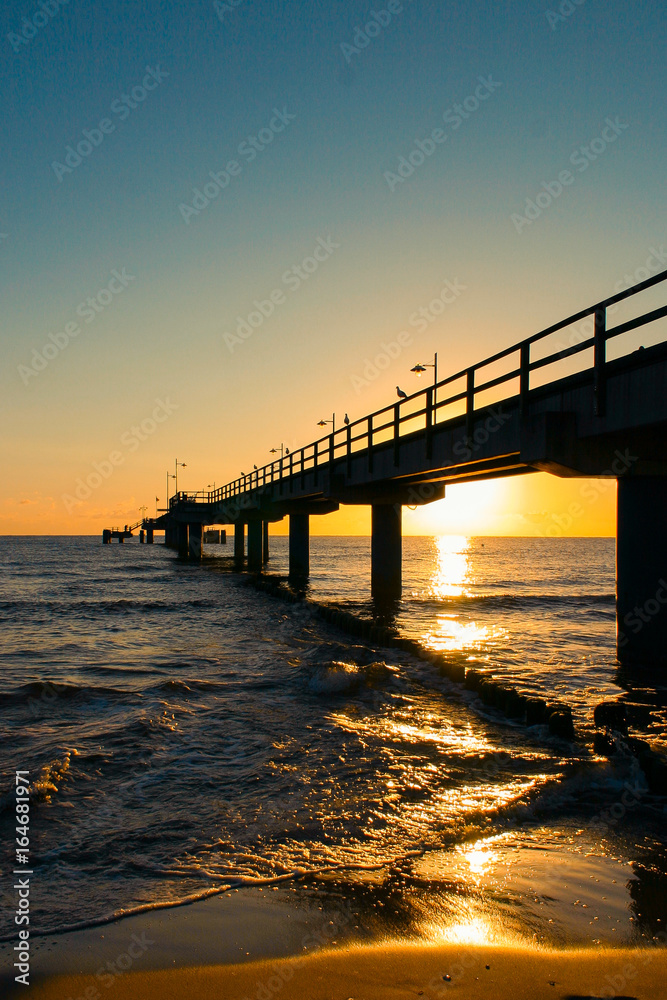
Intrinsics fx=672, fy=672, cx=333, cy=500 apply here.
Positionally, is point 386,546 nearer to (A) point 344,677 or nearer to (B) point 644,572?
(A) point 344,677

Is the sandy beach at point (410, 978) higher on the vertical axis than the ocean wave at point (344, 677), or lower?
higher

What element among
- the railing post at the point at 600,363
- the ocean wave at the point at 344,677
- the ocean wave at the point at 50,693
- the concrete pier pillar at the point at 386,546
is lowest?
the ocean wave at the point at 50,693

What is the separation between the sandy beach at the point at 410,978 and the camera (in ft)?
12.8

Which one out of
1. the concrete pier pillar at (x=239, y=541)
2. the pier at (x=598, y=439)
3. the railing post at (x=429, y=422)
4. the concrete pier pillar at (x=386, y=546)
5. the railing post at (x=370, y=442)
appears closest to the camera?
the pier at (x=598, y=439)

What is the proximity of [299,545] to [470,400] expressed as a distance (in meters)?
28.8

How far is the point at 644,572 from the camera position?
1307 centimetres

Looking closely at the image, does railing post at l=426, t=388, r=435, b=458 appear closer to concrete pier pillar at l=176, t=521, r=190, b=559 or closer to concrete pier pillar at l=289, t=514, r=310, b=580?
concrete pier pillar at l=289, t=514, r=310, b=580

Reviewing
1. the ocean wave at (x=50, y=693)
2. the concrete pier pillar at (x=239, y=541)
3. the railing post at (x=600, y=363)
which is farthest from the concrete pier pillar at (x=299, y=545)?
the railing post at (x=600, y=363)

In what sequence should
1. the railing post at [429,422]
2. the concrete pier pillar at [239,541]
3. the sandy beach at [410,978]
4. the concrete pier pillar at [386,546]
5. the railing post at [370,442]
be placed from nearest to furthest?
the sandy beach at [410,978] → the railing post at [429,422] → the railing post at [370,442] → the concrete pier pillar at [386,546] → the concrete pier pillar at [239,541]

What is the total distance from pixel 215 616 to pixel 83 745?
16821 millimetres

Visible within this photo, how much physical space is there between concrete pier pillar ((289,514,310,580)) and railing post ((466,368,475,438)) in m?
27.3

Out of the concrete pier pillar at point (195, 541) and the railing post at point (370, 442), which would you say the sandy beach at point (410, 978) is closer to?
the railing post at point (370, 442)

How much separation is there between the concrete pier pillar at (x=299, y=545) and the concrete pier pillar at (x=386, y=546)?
13.7m

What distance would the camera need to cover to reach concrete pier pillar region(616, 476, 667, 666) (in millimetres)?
12992
